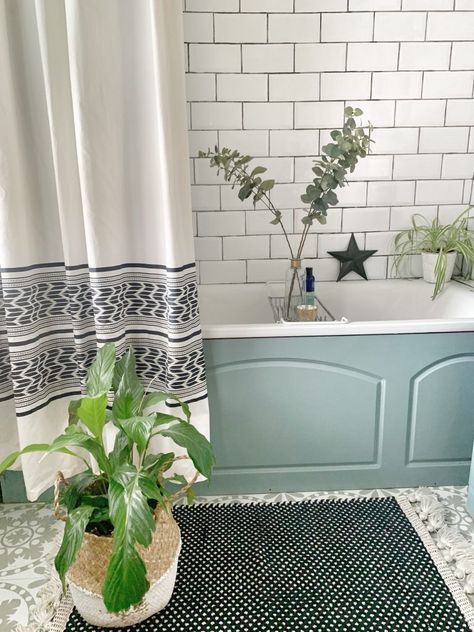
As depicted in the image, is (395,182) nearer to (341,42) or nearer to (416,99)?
(416,99)

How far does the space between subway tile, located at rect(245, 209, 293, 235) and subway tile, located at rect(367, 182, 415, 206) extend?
14.7 inches

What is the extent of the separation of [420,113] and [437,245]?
575 mm

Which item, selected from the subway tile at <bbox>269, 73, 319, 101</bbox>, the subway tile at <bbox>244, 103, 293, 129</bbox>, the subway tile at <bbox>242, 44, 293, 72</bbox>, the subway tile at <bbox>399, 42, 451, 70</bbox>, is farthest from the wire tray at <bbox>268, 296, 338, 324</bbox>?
the subway tile at <bbox>399, 42, 451, 70</bbox>

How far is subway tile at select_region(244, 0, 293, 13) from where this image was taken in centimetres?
217

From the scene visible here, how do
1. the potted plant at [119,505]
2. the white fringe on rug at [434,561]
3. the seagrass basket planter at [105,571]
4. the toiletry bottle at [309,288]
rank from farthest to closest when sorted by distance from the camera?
the toiletry bottle at [309,288]
the white fringe on rug at [434,561]
the seagrass basket planter at [105,571]
the potted plant at [119,505]

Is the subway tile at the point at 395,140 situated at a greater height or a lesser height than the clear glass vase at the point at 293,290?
greater

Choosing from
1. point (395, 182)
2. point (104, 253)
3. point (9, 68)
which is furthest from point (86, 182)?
point (395, 182)

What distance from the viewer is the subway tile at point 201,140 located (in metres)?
2.28

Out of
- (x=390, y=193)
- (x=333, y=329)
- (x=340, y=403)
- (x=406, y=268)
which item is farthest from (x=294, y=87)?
(x=340, y=403)

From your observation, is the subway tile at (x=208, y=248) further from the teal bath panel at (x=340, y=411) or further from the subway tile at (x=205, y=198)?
the teal bath panel at (x=340, y=411)

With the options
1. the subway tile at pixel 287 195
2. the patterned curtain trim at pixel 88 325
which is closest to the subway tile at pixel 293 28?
the subway tile at pixel 287 195

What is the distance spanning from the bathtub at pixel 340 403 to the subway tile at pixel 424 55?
1.11m

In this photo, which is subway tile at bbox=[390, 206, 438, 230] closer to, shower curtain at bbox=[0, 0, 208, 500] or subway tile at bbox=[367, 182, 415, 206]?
subway tile at bbox=[367, 182, 415, 206]

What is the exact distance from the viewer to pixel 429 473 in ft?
6.57
